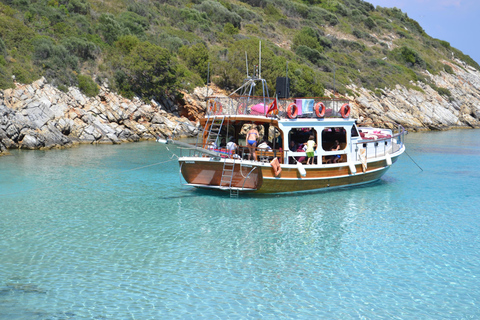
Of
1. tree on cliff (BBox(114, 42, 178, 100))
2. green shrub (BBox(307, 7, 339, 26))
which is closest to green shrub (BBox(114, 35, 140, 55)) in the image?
tree on cliff (BBox(114, 42, 178, 100))

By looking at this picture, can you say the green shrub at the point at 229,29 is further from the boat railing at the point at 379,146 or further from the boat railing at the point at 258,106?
the boat railing at the point at 258,106

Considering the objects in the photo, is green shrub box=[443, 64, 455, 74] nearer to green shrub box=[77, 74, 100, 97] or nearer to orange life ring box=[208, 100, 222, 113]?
green shrub box=[77, 74, 100, 97]

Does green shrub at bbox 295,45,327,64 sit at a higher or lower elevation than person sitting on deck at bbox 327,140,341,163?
higher

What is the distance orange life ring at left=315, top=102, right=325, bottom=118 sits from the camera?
18328 mm

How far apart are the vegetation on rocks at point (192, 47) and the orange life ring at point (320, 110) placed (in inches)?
446

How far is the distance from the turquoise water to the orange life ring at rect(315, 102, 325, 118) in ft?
11.0

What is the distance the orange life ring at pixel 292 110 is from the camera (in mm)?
17625

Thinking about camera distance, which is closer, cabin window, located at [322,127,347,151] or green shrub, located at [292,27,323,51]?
cabin window, located at [322,127,347,151]

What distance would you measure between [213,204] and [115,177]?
23.4 ft

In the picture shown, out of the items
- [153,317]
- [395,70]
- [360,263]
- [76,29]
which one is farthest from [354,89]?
[153,317]

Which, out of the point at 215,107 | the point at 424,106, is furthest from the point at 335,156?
the point at 424,106

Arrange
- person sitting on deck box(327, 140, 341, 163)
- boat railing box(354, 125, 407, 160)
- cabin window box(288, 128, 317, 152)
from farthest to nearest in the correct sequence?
boat railing box(354, 125, 407, 160) < person sitting on deck box(327, 140, 341, 163) < cabin window box(288, 128, 317, 152)

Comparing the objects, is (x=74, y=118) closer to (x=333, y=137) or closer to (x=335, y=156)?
(x=333, y=137)

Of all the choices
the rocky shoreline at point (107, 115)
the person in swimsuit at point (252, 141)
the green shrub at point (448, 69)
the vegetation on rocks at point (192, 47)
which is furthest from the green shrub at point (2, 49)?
the green shrub at point (448, 69)
